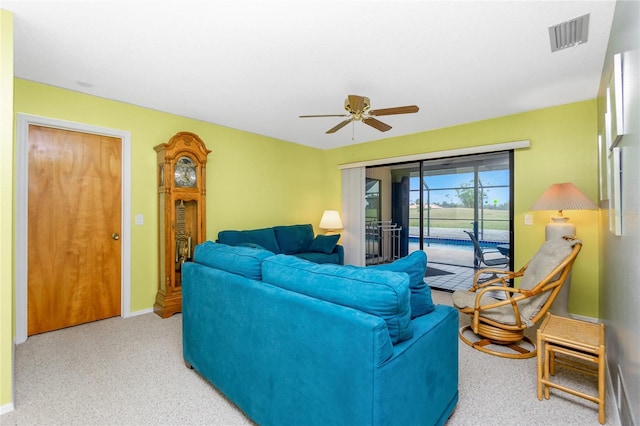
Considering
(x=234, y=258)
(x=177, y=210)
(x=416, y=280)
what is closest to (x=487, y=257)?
(x=416, y=280)

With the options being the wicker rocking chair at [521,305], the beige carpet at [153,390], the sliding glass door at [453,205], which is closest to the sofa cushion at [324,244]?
the sliding glass door at [453,205]

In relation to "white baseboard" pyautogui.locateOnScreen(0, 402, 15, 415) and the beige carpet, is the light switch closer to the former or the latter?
the beige carpet

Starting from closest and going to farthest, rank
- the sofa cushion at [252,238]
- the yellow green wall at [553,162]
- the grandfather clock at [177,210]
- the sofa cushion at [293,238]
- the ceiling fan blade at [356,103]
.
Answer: the ceiling fan blade at [356,103]
the yellow green wall at [553,162]
the grandfather clock at [177,210]
the sofa cushion at [252,238]
the sofa cushion at [293,238]

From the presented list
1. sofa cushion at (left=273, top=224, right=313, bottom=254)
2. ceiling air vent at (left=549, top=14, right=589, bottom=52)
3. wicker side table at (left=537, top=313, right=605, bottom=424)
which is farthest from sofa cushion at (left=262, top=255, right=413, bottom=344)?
sofa cushion at (left=273, top=224, right=313, bottom=254)

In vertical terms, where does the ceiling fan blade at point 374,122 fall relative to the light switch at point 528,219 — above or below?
above

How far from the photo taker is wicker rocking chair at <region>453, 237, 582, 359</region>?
241 centimetres

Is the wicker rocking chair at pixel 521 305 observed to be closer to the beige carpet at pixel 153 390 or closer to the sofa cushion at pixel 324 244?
the beige carpet at pixel 153 390

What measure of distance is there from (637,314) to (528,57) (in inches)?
81.6

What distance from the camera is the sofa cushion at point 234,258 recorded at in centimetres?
176

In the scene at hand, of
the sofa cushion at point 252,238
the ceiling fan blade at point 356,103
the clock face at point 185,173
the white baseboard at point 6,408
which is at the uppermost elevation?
the ceiling fan blade at point 356,103

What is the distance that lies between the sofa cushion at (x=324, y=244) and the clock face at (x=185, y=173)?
7.10 feet

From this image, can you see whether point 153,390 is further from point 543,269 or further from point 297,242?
point 543,269

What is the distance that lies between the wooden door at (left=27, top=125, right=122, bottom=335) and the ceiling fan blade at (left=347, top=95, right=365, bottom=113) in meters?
2.72

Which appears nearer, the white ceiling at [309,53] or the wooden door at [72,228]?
the white ceiling at [309,53]
